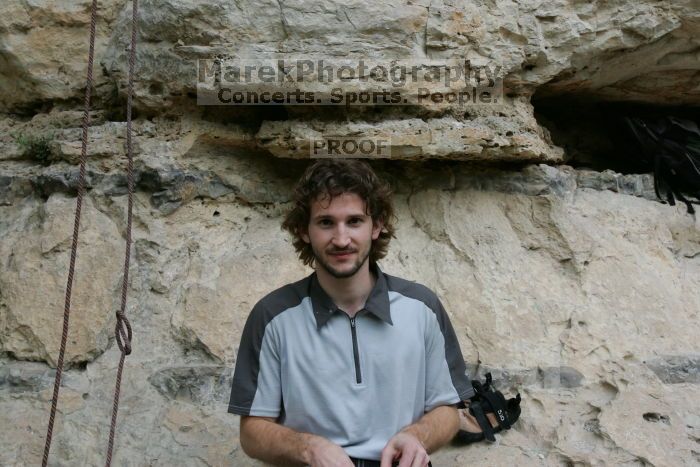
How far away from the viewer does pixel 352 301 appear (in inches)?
79.4

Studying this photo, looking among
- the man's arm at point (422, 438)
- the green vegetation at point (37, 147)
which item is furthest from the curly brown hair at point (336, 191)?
the green vegetation at point (37, 147)

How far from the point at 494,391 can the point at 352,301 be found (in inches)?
46.0

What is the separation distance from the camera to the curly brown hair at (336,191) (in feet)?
6.70

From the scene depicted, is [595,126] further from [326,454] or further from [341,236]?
[326,454]

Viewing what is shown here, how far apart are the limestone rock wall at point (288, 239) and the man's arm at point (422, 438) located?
691 mm

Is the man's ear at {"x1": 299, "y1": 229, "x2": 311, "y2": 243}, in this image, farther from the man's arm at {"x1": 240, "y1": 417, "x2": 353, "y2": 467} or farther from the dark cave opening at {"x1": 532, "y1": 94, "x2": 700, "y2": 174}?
the dark cave opening at {"x1": 532, "y1": 94, "x2": 700, "y2": 174}

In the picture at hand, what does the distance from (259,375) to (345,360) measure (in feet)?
0.84

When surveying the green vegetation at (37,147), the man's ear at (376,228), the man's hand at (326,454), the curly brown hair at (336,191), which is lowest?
the man's hand at (326,454)

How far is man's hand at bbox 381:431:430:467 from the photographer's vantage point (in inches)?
71.1

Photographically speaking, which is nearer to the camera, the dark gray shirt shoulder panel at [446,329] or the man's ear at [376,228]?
the dark gray shirt shoulder panel at [446,329]

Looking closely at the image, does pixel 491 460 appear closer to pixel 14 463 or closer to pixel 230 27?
pixel 14 463

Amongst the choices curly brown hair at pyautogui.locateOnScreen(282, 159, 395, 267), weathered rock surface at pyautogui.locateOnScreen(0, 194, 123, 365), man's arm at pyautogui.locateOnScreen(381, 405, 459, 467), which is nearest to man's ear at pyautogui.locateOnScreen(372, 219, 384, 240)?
curly brown hair at pyautogui.locateOnScreen(282, 159, 395, 267)

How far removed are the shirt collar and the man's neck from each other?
2cm

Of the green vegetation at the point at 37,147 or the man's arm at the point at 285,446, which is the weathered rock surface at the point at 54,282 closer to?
the green vegetation at the point at 37,147
